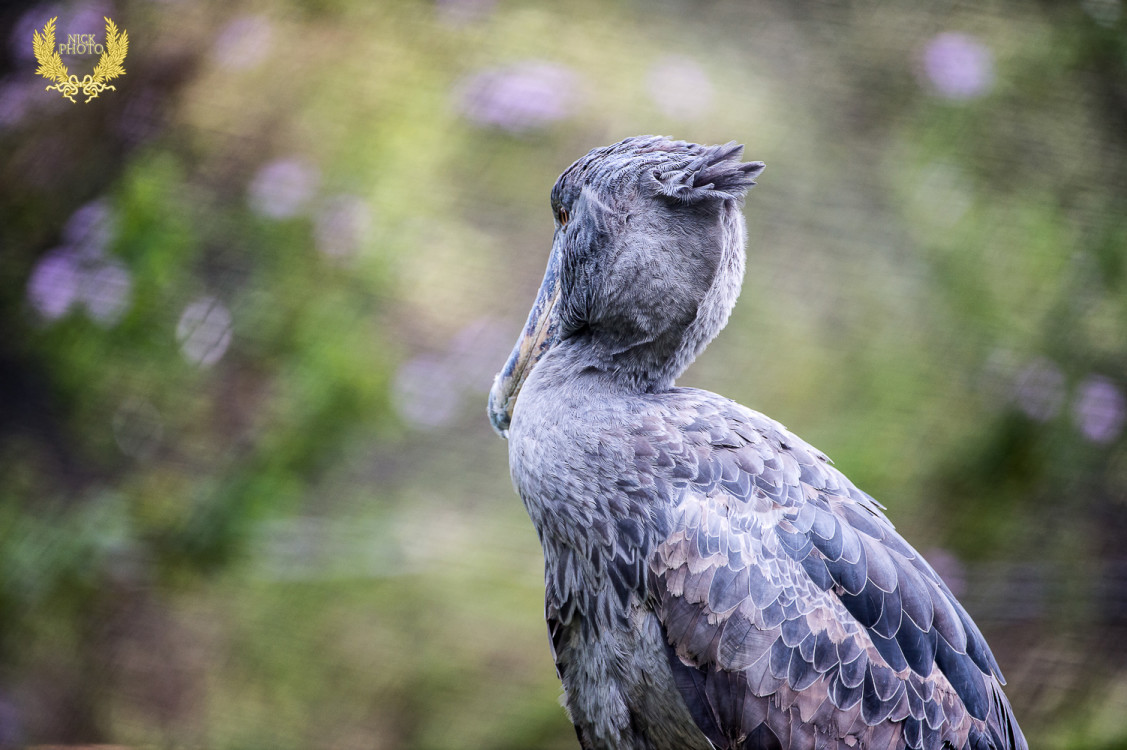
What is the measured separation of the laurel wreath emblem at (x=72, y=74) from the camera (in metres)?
2.44

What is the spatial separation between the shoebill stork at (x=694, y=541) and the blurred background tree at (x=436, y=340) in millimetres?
1312

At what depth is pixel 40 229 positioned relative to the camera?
2.63 metres

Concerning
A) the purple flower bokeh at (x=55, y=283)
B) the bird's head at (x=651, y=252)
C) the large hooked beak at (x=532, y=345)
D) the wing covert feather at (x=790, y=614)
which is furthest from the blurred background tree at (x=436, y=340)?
the wing covert feather at (x=790, y=614)

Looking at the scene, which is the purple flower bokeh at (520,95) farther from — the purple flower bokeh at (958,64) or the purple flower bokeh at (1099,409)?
the purple flower bokeh at (1099,409)

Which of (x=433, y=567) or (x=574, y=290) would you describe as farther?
(x=433, y=567)

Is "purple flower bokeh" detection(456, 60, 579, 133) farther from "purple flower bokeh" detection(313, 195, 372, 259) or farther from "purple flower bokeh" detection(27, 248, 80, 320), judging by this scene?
"purple flower bokeh" detection(27, 248, 80, 320)

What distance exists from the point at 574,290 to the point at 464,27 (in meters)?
1.62

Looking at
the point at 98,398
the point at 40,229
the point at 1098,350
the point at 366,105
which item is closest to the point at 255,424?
the point at 98,398

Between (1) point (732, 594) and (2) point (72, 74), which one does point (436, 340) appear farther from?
(1) point (732, 594)

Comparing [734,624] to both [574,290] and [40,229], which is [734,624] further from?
[40,229]

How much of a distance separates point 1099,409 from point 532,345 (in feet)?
7.10

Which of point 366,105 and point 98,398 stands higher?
point 366,105

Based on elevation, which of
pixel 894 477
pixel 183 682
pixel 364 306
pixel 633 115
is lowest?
pixel 183 682

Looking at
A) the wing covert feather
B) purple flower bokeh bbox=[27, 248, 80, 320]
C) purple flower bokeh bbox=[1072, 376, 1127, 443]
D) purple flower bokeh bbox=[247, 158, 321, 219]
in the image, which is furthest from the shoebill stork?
purple flower bokeh bbox=[27, 248, 80, 320]
